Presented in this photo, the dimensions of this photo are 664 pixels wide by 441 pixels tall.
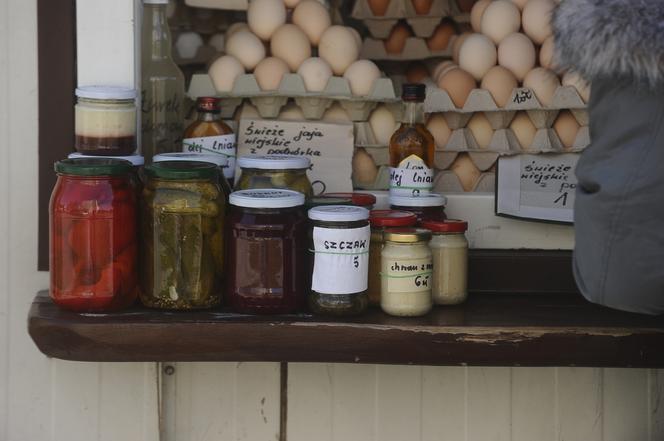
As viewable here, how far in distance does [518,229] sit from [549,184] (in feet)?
0.38

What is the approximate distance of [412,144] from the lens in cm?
223

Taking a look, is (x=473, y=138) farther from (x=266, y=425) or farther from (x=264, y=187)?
(x=266, y=425)

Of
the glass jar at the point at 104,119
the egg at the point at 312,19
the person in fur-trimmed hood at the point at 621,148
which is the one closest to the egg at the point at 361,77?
the egg at the point at 312,19

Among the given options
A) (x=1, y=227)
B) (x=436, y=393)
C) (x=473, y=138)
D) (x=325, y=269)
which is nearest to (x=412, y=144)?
(x=473, y=138)

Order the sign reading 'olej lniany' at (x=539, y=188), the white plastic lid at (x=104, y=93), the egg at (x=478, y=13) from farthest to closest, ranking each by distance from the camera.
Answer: the egg at (x=478, y=13) → the sign reading 'olej lniany' at (x=539, y=188) → the white plastic lid at (x=104, y=93)

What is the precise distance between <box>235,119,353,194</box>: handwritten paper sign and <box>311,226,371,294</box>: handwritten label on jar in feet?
1.18

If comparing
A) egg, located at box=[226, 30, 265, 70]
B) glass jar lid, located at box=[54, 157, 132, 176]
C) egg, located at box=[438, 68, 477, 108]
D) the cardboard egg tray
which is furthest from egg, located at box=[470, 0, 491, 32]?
glass jar lid, located at box=[54, 157, 132, 176]

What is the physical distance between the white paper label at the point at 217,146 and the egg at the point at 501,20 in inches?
24.1

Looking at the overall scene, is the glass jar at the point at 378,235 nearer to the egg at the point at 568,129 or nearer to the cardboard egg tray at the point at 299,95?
the cardboard egg tray at the point at 299,95

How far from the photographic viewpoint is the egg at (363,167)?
2375 millimetres

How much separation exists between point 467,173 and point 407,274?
0.45 meters

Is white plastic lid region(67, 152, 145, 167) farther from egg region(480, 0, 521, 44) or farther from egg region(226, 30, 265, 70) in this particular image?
egg region(480, 0, 521, 44)

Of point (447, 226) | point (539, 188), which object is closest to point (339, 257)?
point (447, 226)

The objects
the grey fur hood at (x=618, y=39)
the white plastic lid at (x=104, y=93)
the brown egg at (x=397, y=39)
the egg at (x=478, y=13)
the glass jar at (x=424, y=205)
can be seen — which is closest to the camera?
the grey fur hood at (x=618, y=39)
